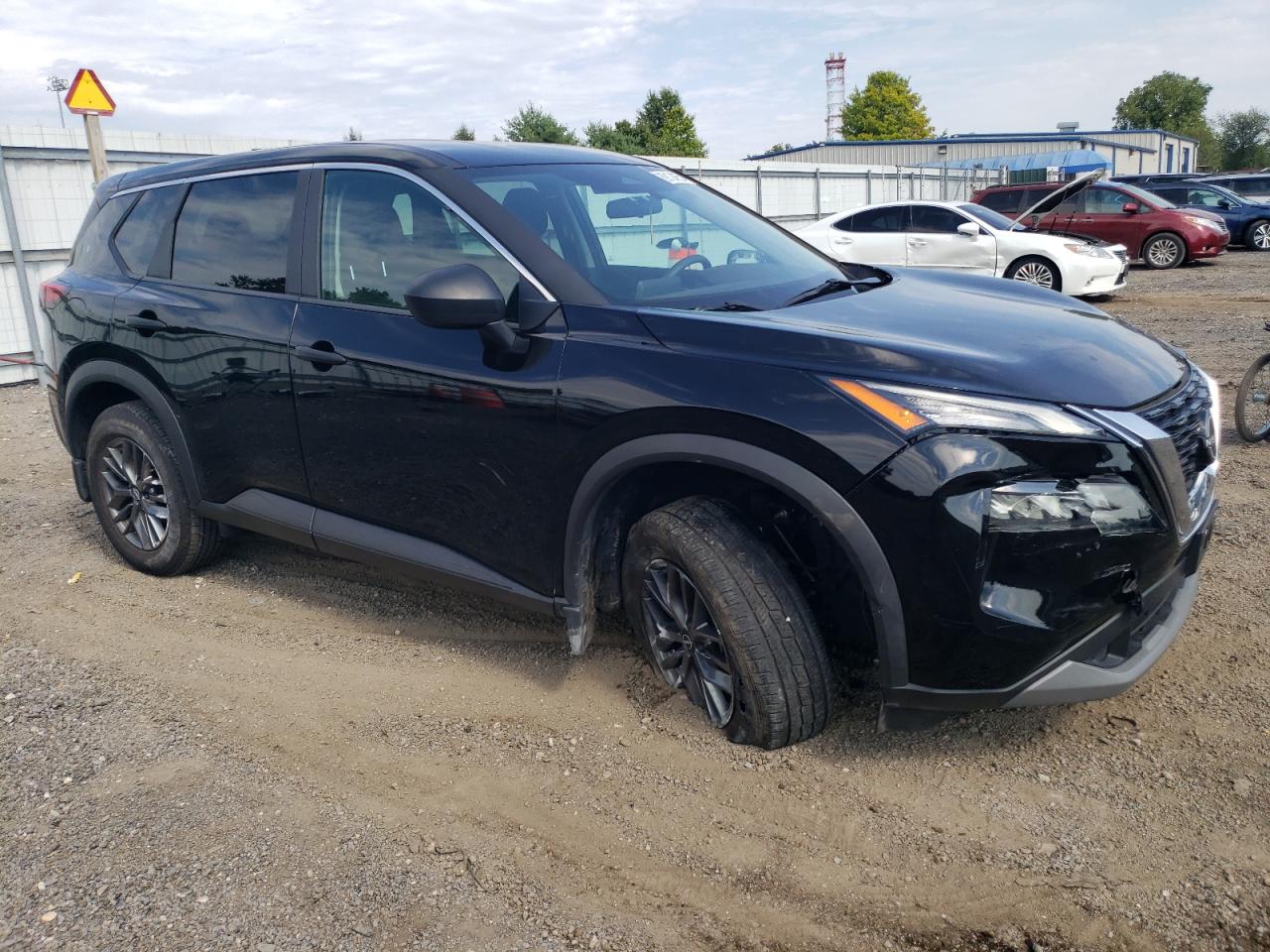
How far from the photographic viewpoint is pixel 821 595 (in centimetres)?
302

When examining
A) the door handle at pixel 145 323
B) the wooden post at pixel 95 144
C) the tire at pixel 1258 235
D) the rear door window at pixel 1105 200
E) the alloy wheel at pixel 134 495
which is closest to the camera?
the door handle at pixel 145 323

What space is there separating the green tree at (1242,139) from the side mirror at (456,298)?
11004 cm

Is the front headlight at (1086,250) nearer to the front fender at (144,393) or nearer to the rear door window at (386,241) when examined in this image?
the rear door window at (386,241)

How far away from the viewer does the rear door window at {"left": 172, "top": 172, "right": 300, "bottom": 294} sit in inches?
155

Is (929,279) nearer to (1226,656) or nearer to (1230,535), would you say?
(1226,656)

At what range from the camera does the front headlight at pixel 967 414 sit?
8.25 ft

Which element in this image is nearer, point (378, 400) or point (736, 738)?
point (736, 738)

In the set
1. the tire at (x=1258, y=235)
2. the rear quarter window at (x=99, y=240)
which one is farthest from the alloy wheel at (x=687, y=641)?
the tire at (x=1258, y=235)

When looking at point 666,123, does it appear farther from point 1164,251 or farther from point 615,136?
point 1164,251

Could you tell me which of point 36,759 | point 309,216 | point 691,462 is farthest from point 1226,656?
point 36,759

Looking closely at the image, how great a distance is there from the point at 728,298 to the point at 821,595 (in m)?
0.99

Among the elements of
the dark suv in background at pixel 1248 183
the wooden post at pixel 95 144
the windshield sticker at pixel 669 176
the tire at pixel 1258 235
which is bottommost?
the tire at pixel 1258 235

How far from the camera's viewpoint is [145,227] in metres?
4.53

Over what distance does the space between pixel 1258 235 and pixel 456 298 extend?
25787mm
